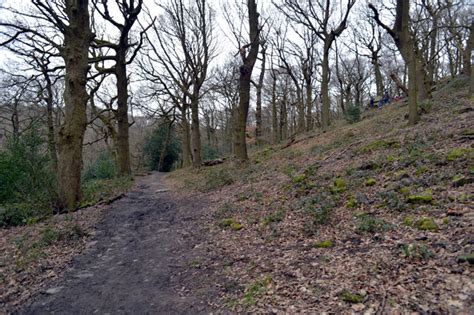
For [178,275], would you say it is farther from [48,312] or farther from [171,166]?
[171,166]

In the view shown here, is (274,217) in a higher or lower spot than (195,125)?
lower

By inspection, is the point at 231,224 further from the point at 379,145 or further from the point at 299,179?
the point at 379,145

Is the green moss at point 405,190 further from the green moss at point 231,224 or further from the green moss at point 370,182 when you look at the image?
the green moss at point 231,224

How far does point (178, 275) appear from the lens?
13.3 feet

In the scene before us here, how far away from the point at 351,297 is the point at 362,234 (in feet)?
4.76

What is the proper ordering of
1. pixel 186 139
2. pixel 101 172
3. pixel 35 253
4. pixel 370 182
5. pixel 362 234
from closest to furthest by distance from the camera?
pixel 362 234
pixel 35 253
pixel 370 182
pixel 101 172
pixel 186 139

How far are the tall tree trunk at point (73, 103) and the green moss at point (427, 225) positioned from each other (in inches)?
332

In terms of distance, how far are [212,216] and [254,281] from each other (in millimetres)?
3346

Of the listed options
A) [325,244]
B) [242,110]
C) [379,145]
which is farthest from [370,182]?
[242,110]

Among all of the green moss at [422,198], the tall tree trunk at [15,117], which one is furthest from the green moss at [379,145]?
the tall tree trunk at [15,117]

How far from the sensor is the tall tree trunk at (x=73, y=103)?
8.35m

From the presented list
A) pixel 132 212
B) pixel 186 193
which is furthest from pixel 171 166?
pixel 132 212

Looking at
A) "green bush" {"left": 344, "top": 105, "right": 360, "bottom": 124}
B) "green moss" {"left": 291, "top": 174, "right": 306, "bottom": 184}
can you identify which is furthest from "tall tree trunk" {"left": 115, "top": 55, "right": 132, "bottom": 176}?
"green bush" {"left": 344, "top": 105, "right": 360, "bottom": 124}

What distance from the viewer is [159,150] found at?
28.9 m
